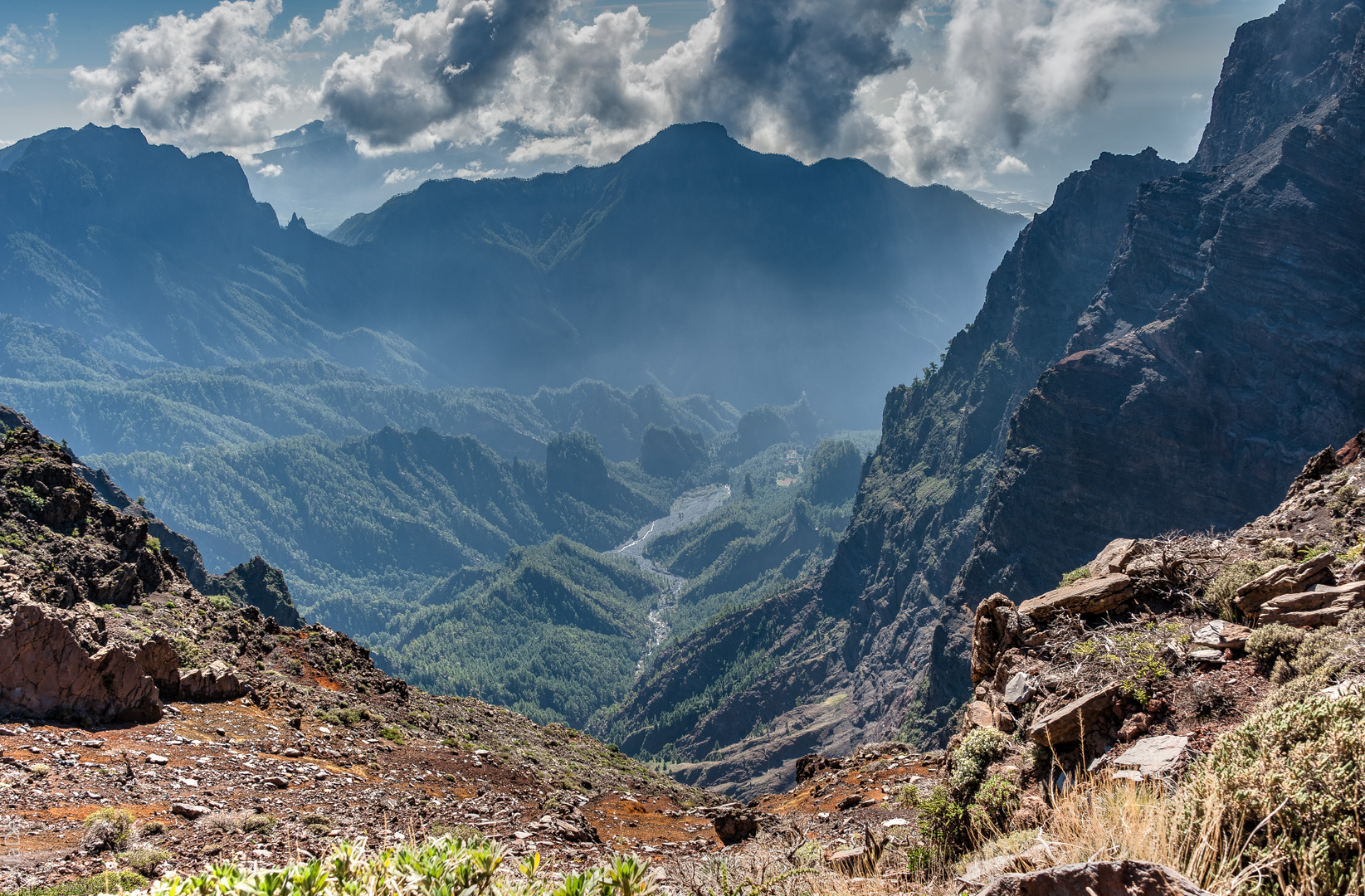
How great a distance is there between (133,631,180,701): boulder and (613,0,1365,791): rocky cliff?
70602 millimetres

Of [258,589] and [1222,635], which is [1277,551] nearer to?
[1222,635]

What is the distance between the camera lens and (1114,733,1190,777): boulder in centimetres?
854

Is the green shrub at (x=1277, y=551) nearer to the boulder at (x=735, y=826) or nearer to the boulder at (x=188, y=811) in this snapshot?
the boulder at (x=735, y=826)

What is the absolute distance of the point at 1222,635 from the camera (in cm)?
1136

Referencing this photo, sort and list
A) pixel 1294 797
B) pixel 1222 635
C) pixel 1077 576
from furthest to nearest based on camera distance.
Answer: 1. pixel 1077 576
2. pixel 1222 635
3. pixel 1294 797

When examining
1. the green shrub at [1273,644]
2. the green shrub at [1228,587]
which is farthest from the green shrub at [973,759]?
the green shrub at [1228,587]

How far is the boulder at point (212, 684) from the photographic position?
19.7m

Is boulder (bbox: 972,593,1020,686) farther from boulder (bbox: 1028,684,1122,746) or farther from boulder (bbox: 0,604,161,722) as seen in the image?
boulder (bbox: 0,604,161,722)

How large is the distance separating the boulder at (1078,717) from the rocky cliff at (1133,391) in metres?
69.1

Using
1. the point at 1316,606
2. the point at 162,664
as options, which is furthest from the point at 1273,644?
the point at 162,664

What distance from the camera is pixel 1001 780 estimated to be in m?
10.9

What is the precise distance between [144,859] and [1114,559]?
19695 mm

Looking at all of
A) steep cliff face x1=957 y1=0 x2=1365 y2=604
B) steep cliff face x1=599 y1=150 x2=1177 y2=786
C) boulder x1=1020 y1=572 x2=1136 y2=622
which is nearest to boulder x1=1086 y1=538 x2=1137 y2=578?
boulder x1=1020 y1=572 x2=1136 y2=622

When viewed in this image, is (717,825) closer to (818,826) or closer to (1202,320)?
(818,826)
